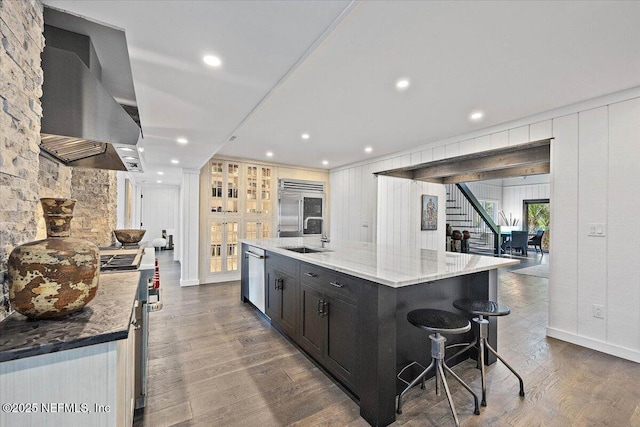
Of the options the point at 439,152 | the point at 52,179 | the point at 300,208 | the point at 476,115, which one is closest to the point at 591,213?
the point at 476,115

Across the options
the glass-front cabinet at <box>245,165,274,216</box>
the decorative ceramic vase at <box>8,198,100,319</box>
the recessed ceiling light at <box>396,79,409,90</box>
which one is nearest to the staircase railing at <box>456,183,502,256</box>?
the glass-front cabinet at <box>245,165,274,216</box>

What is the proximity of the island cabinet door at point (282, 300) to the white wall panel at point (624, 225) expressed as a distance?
9.87 feet

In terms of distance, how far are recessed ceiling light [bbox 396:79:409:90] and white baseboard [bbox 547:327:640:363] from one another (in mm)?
2969

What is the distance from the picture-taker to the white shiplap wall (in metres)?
2.53

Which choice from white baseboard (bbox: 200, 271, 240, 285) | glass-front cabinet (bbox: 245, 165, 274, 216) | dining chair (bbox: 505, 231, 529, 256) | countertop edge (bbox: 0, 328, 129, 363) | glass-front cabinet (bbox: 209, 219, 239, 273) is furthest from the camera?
dining chair (bbox: 505, 231, 529, 256)

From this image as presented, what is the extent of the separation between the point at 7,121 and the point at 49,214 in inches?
14.0

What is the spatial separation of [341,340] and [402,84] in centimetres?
222

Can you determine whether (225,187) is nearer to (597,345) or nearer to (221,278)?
(221,278)

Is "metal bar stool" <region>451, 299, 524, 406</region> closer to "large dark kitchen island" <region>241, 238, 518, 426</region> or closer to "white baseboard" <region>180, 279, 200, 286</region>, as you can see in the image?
"large dark kitchen island" <region>241, 238, 518, 426</region>

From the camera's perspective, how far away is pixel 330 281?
2.11 meters

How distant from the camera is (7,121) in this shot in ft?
3.25

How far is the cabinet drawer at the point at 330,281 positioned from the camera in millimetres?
1888

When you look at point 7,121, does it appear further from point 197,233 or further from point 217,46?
point 197,233

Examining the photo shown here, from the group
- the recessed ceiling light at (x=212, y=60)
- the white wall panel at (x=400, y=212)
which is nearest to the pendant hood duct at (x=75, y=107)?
the recessed ceiling light at (x=212, y=60)
